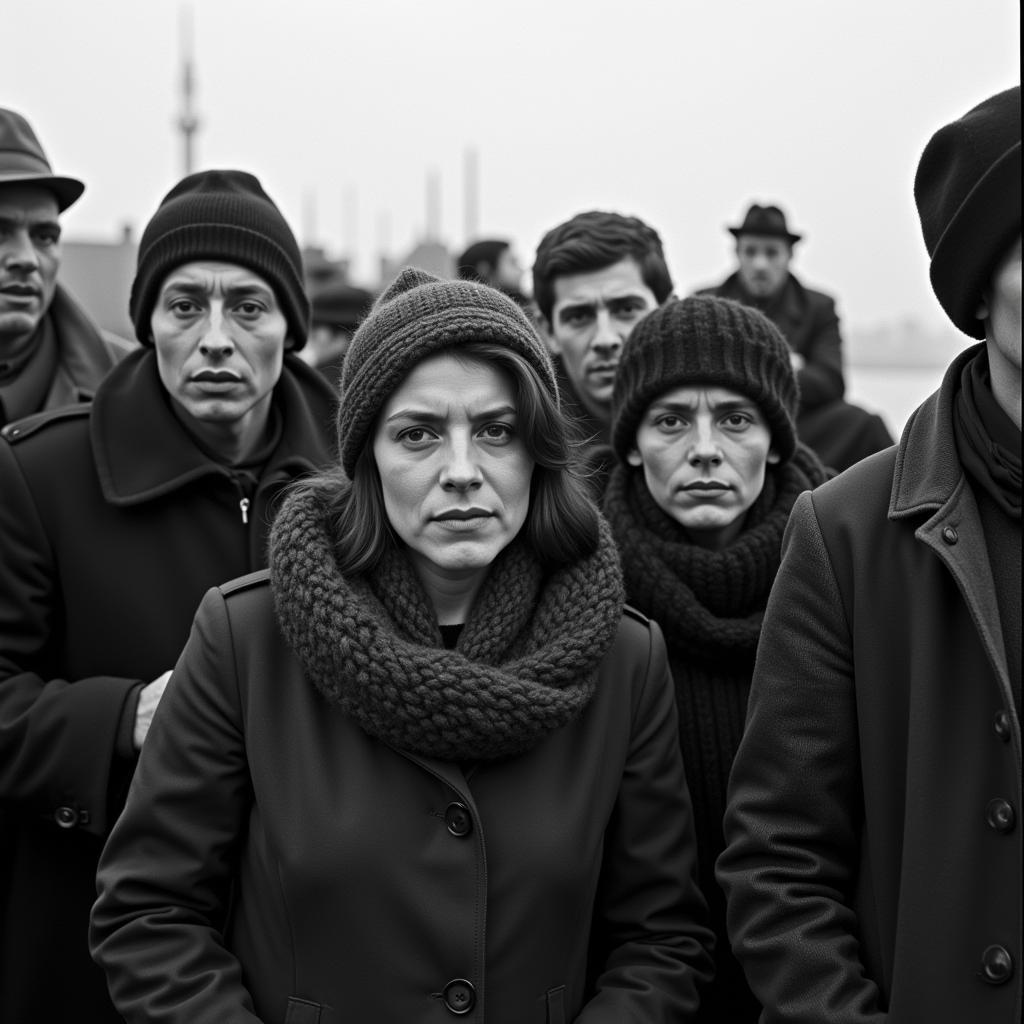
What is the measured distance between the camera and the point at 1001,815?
6.13 ft

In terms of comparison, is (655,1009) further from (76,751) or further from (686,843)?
(76,751)

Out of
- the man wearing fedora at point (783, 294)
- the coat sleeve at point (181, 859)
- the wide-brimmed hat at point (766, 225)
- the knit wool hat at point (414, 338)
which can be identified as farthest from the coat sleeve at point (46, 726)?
the wide-brimmed hat at point (766, 225)

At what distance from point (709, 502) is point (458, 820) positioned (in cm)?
102

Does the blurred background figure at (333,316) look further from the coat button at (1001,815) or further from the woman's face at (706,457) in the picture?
the coat button at (1001,815)

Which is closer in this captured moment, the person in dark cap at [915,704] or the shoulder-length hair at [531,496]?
the person in dark cap at [915,704]

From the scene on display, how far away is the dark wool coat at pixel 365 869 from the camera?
2.18 meters

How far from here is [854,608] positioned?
2.07 meters

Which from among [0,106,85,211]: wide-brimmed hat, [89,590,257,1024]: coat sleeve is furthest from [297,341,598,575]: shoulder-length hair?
[0,106,85,211]: wide-brimmed hat

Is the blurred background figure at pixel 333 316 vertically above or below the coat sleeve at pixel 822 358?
above

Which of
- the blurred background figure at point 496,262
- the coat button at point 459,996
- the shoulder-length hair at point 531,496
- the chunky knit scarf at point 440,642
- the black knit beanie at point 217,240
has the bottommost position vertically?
the coat button at point 459,996

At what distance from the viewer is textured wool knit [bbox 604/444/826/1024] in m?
2.77

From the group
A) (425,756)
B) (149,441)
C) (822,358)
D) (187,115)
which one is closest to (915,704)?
(425,756)

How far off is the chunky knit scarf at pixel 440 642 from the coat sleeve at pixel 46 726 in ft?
2.06

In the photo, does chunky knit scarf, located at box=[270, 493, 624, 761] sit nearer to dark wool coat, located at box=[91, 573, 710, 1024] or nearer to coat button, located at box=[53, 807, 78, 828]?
dark wool coat, located at box=[91, 573, 710, 1024]
